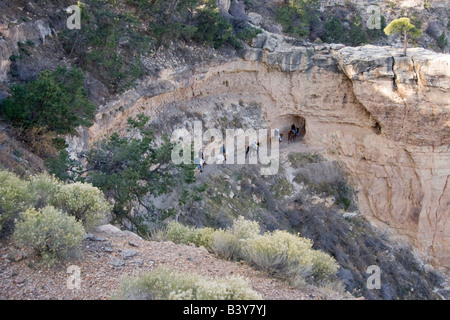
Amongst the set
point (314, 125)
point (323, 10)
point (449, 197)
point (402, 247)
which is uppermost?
point (323, 10)

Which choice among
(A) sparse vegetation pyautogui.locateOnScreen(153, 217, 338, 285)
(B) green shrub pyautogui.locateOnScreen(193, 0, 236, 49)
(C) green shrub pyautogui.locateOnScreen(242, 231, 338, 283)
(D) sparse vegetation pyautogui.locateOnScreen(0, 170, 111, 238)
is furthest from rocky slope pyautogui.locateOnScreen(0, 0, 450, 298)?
(C) green shrub pyautogui.locateOnScreen(242, 231, 338, 283)

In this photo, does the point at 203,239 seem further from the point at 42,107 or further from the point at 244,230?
the point at 42,107

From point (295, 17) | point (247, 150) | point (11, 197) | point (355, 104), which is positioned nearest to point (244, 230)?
point (11, 197)

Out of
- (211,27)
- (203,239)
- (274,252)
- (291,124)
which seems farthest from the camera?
(291,124)

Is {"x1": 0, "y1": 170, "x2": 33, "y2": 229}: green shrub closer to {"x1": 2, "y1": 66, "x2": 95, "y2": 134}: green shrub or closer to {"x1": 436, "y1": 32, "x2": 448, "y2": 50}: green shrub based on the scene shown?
{"x1": 2, "y1": 66, "x2": 95, "y2": 134}: green shrub

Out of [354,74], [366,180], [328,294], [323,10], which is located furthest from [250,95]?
[328,294]

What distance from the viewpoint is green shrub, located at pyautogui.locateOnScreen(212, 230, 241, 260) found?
7.67 metres

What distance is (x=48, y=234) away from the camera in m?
5.95

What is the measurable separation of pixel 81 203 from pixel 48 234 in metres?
1.43

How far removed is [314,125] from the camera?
85.9 ft
